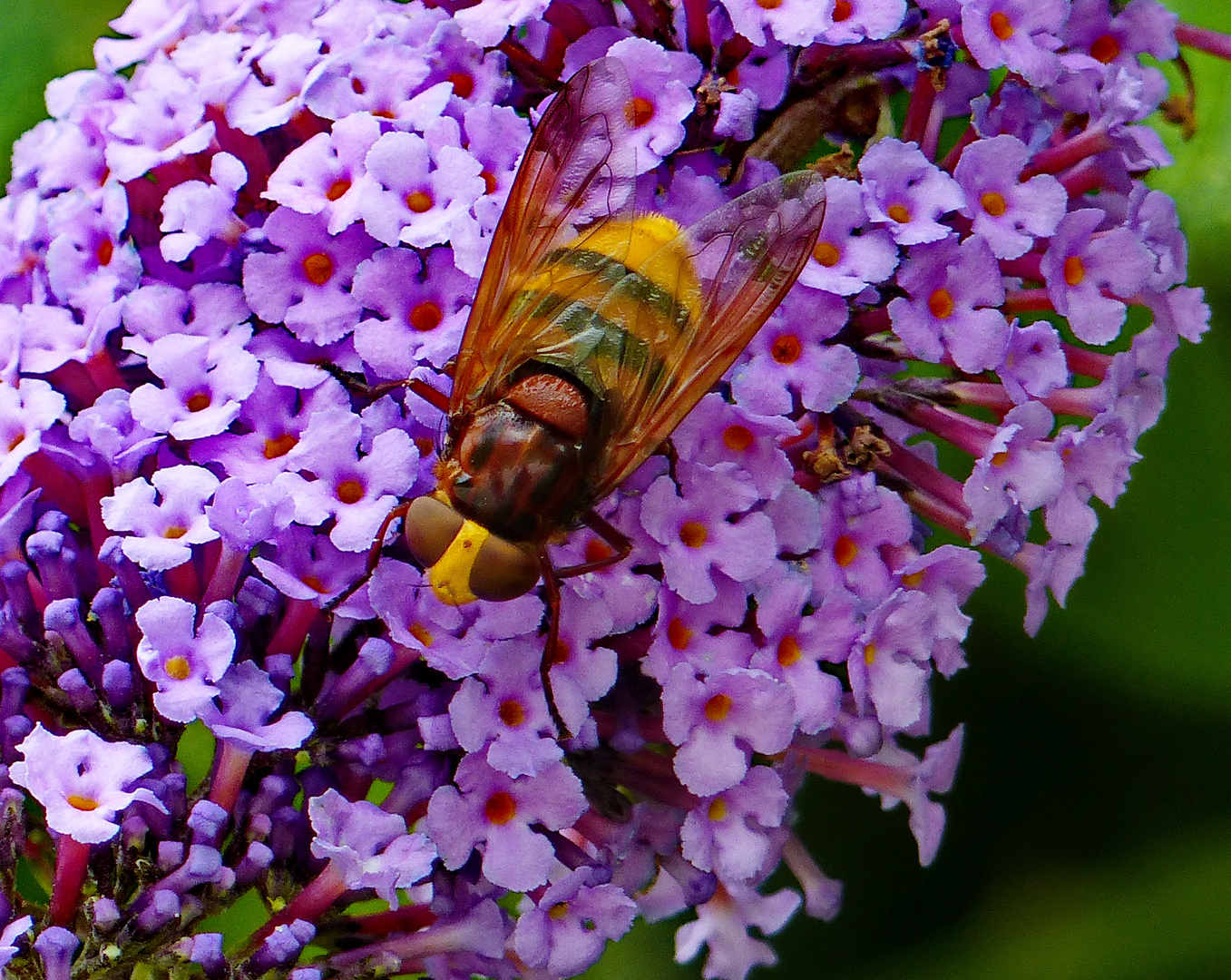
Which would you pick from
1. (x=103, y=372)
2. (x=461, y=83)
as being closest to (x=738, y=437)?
(x=461, y=83)

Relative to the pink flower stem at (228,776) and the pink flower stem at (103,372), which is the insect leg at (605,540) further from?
the pink flower stem at (103,372)

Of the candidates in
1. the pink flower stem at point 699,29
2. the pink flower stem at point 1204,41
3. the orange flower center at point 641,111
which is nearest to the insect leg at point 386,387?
the orange flower center at point 641,111

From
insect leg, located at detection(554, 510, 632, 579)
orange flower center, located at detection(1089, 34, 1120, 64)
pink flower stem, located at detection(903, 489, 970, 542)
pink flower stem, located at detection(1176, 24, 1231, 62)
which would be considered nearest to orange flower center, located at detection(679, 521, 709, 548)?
insect leg, located at detection(554, 510, 632, 579)

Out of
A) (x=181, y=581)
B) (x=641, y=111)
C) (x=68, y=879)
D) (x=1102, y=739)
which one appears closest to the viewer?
(x=68, y=879)

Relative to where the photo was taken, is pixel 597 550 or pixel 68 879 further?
pixel 597 550

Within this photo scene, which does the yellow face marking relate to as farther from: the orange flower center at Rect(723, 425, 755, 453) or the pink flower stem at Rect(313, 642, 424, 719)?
the orange flower center at Rect(723, 425, 755, 453)

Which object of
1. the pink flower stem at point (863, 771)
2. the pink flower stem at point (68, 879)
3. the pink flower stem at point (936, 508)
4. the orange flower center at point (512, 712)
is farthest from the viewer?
the pink flower stem at point (863, 771)

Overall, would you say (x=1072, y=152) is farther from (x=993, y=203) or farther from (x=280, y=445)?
(x=280, y=445)
